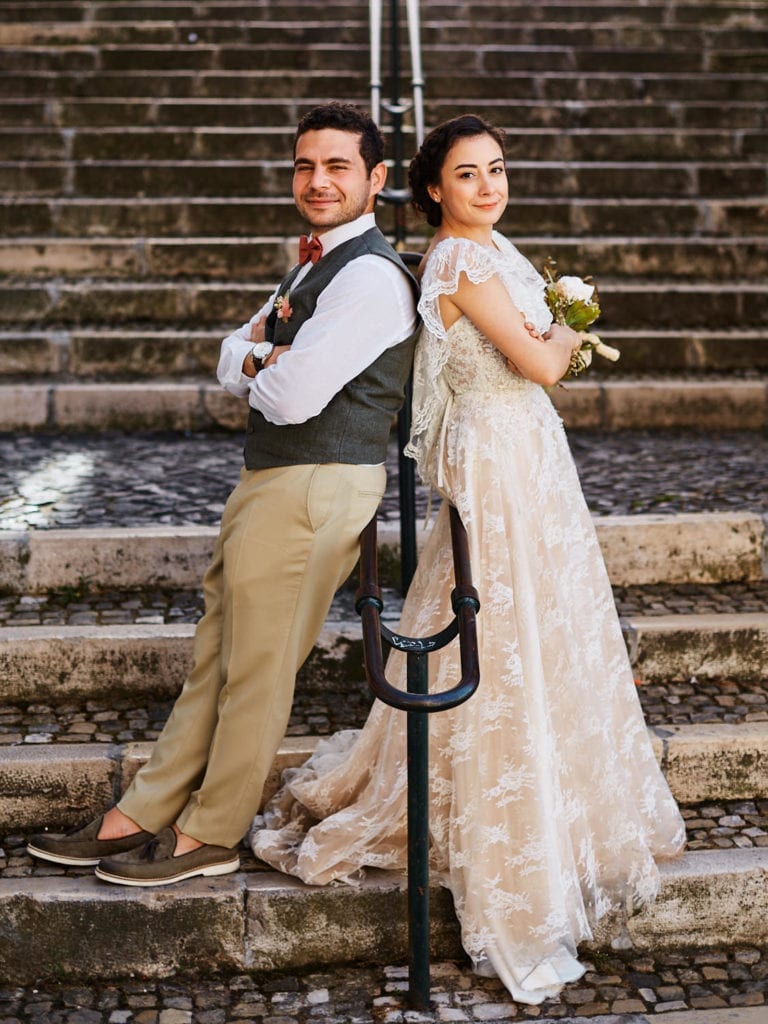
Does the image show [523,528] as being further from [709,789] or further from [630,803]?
[709,789]

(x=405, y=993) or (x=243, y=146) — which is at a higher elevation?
(x=243, y=146)

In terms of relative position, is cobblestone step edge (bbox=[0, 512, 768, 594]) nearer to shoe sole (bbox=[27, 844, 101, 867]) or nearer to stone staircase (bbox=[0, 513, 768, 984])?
stone staircase (bbox=[0, 513, 768, 984])

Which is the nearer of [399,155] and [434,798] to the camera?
[434,798]

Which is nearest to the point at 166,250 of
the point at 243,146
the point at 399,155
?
the point at 243,146

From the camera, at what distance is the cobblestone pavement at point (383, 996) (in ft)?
8.82

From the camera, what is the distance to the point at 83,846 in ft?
9.72

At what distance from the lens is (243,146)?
7184mm

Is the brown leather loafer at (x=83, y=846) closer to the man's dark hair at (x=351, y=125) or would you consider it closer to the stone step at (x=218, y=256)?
the man's dark hair at (x=351, y=125)

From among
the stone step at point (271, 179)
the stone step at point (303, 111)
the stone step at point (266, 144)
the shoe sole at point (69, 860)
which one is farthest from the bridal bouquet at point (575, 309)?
the stone step at point (303, 111)

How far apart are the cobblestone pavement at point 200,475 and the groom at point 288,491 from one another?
1422mm

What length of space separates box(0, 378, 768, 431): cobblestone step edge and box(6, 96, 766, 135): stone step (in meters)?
2.52

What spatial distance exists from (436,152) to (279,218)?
410 centimetres

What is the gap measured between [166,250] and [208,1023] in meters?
4.65

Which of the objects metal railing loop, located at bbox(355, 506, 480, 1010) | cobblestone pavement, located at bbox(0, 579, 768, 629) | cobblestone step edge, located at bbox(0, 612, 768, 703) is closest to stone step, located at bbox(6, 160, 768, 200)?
cobblestone pavement, located at bbox(0, 579, 768, 629)
